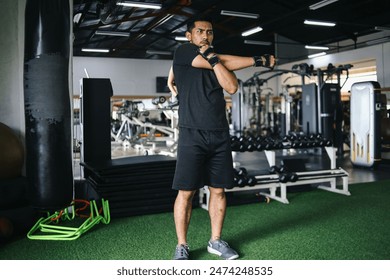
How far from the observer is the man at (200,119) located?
177 cm

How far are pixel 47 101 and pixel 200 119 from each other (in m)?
0.76

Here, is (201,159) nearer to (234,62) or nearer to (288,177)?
(234,62)

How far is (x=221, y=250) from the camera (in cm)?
194

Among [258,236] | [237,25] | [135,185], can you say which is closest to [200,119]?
[258,236]

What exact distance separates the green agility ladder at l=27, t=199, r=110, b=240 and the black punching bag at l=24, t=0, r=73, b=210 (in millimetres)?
393

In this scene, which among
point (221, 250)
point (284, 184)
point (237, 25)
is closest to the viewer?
point (221, 250)

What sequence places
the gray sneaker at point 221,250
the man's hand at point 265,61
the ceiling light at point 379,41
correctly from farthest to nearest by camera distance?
1. the ceiling light at point 379,41
2. the gray sneaker at point 221,250
3. the man's hand at point 265,61

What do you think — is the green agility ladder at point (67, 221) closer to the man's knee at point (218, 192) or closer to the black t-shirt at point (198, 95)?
the man's knee at point (218, 192)

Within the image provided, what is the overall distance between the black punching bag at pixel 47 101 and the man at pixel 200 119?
0.60 meters

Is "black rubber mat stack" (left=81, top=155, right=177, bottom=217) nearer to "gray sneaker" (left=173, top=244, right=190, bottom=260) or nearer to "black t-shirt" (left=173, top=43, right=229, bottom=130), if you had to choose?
"gray sneaker" (left=173, top=244, right=190, bottom=260)

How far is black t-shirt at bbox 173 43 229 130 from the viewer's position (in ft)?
5.93

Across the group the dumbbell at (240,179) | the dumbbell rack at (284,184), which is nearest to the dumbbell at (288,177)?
the dumbbell rack at (284,184)

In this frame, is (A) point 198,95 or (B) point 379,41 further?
(B) point 379,41

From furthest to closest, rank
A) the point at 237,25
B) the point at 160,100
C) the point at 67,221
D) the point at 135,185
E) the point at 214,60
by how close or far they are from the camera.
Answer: the point at 237,25
the point at 160,100
the point at 135,185
the point at 67,221
the point at 214,60
